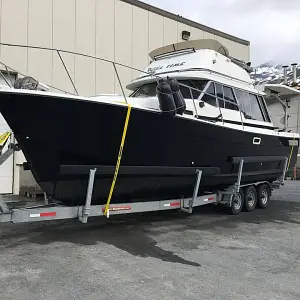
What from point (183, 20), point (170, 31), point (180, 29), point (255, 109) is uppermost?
point (183, 20)

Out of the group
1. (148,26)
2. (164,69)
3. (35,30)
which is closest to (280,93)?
(164,69)

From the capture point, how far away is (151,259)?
4.86 m

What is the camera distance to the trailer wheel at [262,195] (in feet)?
30.6

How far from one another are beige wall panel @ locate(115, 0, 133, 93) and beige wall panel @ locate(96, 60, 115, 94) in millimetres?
217

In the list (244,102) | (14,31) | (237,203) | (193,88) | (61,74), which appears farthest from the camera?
(61,74)

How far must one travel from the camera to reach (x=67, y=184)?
5.36m

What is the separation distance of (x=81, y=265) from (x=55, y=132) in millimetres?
1718

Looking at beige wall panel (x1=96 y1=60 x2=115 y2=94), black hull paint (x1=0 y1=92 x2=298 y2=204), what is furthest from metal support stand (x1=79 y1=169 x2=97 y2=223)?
beige wall panel (x1=96 y1=60 x2=115 y2=94)

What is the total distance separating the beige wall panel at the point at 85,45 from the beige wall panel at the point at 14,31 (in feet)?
5.17

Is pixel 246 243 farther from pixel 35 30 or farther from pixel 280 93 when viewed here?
pixel 35 30

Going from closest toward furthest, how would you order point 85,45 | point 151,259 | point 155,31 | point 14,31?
point 151,259, point 14,31, point 85,45, point 155,31

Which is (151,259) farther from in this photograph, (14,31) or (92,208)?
(14,31)

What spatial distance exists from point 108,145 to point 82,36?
715 cm

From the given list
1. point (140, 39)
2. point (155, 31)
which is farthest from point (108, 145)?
point (155, 31)
